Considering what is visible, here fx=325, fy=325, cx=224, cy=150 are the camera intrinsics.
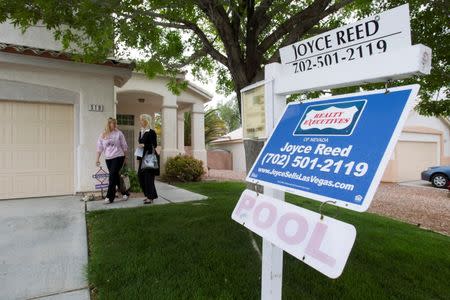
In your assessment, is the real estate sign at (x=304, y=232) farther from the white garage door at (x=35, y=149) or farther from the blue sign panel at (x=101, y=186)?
the white garage door at (x=35, y=149)

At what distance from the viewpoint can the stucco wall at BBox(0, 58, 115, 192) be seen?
7.20 metres

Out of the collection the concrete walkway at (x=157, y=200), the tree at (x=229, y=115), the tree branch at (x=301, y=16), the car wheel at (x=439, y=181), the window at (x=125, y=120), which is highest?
the tree at (x=229, y=115)

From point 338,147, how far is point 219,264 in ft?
7.78

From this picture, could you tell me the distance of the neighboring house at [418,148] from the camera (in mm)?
16422

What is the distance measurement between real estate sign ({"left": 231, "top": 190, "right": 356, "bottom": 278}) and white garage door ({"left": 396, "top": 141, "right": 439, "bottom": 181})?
16.6 m

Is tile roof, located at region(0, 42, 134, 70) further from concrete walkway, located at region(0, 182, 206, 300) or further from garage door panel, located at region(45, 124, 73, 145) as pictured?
concrete walkway, located at region(0, 182, 206, 300)

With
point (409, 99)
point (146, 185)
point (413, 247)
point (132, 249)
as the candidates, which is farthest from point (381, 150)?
point (146, 185)

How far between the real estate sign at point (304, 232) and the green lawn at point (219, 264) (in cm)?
124

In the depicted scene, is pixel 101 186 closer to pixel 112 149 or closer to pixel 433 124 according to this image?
pixel 112 149

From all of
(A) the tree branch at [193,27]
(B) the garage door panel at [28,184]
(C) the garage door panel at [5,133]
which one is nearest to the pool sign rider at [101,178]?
(B) the garage door panel at [28,184]

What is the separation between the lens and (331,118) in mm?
1856

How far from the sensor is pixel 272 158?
2.07m

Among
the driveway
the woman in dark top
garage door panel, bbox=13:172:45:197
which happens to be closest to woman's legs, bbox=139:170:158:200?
the woman in dark top

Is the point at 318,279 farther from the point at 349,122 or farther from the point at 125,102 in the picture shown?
the point at 125,102
